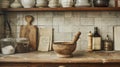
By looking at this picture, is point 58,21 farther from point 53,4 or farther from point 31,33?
point 31,33

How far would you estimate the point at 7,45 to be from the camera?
2.56 m

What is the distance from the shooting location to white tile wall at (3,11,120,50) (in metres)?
2.78

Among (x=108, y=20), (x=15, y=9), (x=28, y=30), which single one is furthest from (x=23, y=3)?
(x=108, y=20)

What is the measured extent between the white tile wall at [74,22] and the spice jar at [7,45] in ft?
1.15

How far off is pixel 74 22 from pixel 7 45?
0.92 meters

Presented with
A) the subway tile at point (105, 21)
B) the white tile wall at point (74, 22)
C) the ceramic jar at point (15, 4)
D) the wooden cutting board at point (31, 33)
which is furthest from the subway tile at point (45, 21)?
the subway tile at point (105, 21)

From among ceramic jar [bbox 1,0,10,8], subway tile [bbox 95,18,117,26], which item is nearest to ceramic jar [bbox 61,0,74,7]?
subway tile [bbox 95,18,117,26]

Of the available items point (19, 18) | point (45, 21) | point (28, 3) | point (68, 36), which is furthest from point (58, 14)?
point (19, 18)

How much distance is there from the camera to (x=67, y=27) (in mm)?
2805

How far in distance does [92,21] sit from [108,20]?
8.3 inches

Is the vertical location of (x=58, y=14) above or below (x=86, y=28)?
above

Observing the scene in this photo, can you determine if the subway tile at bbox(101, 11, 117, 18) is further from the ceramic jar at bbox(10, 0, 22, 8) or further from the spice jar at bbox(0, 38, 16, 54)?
the spice jar at bbox(0, 38, 16, 54)

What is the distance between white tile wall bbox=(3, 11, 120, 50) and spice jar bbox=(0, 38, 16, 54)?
1.15ft

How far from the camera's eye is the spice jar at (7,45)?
96.4 inches
